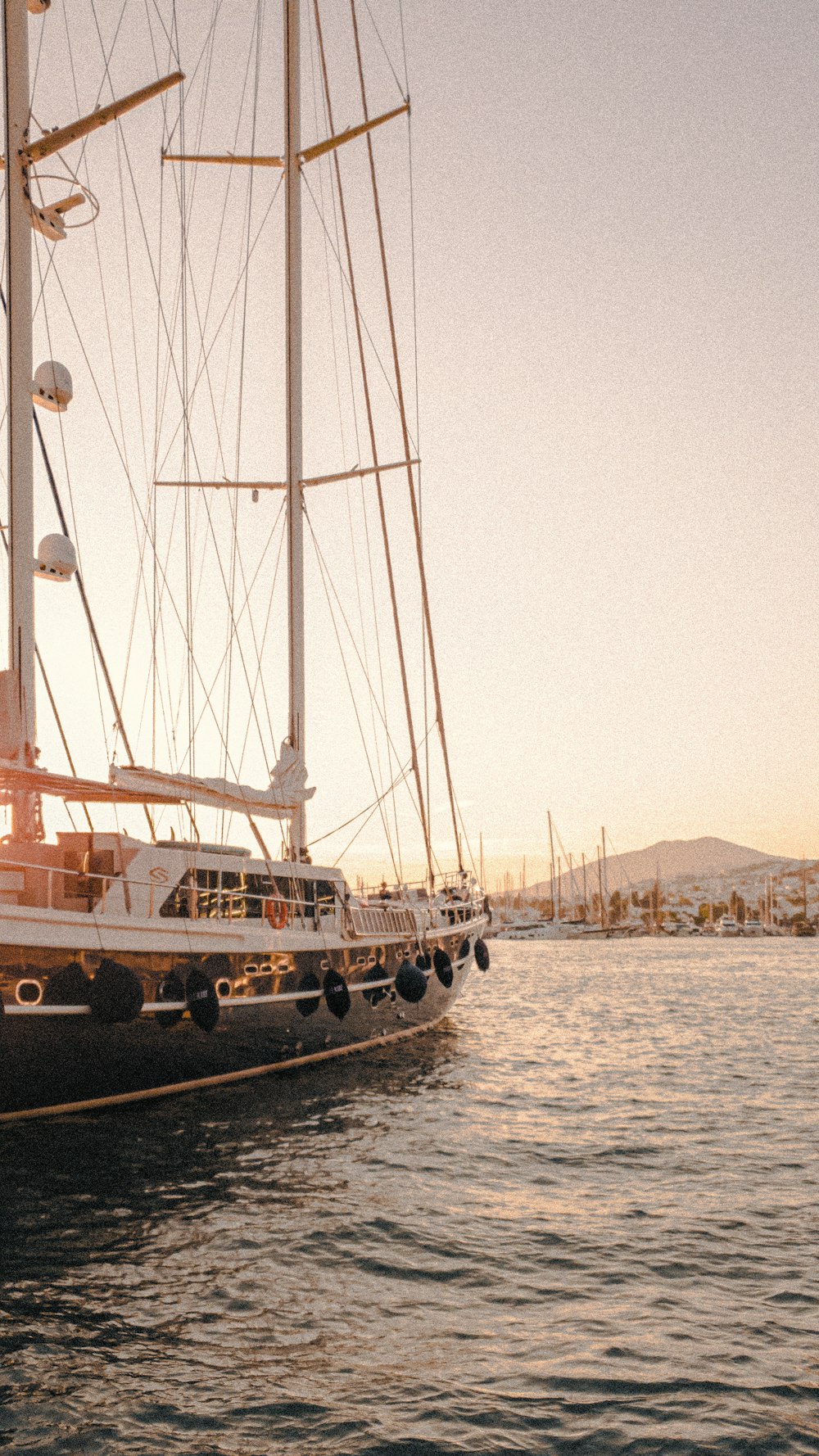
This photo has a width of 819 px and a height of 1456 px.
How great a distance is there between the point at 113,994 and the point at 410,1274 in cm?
546

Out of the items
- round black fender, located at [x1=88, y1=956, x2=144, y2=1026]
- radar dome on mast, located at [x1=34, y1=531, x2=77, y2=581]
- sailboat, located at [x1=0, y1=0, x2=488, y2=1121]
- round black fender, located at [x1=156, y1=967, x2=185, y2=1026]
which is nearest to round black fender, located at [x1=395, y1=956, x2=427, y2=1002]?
sailboat, located at [x1=0, y1=0, x2=488, y2=1121]

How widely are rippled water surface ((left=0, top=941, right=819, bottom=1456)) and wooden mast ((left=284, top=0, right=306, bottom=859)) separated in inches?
287

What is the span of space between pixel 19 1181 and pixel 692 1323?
684cm

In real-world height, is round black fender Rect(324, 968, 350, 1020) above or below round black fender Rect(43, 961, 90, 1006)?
below

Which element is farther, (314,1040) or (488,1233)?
(314,1040)

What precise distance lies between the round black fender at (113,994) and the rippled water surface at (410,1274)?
149 centimetres

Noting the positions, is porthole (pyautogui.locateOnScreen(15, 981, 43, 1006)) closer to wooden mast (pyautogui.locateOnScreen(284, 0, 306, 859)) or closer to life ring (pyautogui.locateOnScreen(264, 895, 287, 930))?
life ring (pyautogui.locateOnScreen(264, 895, 287, 930))

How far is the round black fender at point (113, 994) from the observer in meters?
12.2

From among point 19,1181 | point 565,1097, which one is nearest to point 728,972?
point 565,1097

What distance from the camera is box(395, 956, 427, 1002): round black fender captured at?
66.8ft

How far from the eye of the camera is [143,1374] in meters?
6.35

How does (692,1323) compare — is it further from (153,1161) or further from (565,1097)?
(565,1097)

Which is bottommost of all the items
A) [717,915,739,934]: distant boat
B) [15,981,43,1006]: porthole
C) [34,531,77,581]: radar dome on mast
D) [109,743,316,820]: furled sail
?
[717,915,739,934]: distant boat

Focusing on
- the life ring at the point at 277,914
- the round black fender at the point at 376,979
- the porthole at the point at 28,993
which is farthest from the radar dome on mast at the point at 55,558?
the round black fender at the point at 376,979
